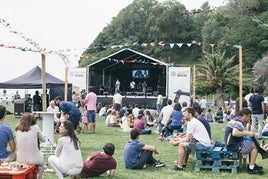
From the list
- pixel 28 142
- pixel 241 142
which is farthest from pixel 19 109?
pixel 28 142

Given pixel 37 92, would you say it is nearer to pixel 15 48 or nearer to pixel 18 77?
pixel 18 77

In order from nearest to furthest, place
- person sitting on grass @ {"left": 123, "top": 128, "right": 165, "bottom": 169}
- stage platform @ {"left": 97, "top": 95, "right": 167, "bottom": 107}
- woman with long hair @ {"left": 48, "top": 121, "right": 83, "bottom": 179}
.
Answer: woman with long hair @ {"left": 48, "top": 121, "right": 83, "bottom": 179} < person sitting on grass @ {"left": 123, "top": 128, "right": 165, "bottom": 169} < stage platform @ {"left": 97, "top": 95, "right": 167, "bottom": 107}

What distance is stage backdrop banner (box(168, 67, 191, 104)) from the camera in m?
27.8

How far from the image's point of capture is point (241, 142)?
8016mm

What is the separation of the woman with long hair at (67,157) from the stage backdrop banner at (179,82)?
827 inches

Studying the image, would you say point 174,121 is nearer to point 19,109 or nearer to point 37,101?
point 37,101

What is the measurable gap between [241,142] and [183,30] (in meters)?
65.9

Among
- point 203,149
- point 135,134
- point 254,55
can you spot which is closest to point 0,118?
point 135,134

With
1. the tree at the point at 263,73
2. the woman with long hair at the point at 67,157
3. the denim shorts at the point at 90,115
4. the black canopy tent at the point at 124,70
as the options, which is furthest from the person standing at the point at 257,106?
the tree at the point at 263,73

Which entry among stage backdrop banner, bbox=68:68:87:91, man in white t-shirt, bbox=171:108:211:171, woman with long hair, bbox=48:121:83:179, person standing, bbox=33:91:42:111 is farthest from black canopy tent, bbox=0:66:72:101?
woman with long hair, bbox=48:121:83:179

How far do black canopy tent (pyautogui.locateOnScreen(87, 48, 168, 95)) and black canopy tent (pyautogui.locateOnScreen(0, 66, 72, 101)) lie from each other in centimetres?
942

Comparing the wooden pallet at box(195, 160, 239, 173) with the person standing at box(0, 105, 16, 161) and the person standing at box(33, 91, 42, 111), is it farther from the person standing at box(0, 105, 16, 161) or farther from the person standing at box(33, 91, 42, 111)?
the person standing at box(33, 91, 42, 111)

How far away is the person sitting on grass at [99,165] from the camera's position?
7.53m

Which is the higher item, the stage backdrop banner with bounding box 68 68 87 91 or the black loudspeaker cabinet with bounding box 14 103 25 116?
the stage backdrop banner with bounding box 68 68 87 91
